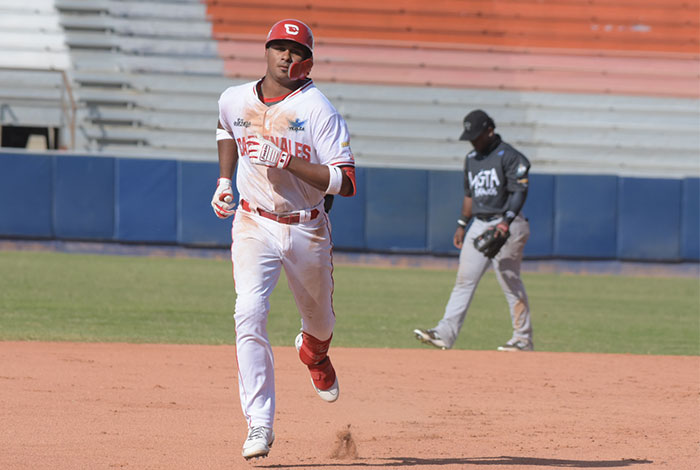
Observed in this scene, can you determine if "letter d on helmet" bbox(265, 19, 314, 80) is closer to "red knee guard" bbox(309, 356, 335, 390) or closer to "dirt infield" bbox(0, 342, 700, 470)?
"red knee guard" bbox(309, 356, 335, 390)

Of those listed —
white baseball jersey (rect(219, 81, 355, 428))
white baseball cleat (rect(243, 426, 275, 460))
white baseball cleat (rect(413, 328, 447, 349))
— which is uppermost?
white baseball jersey (rect(219, 81, 355, 428))

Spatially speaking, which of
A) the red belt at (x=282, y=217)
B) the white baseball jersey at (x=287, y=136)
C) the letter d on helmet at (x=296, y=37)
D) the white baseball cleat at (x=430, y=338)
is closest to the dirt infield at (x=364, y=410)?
the white baseball cleat at (x=430, y=338)

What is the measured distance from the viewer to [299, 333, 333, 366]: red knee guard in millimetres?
5094

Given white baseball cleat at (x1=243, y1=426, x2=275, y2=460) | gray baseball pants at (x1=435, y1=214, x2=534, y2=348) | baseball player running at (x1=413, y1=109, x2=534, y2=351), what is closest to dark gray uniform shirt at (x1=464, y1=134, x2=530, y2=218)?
baseball player running at (x1=413, y1=109, x2=534, y2=351)

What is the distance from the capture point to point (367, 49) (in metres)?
20.6

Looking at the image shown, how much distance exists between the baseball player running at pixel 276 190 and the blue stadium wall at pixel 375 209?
39.7 ft

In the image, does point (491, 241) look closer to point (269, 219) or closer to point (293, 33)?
point (269, 219)

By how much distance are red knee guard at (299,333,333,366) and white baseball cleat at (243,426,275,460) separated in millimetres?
A: 814

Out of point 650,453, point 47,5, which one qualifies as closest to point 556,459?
point 650,453

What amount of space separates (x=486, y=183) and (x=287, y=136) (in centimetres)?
457

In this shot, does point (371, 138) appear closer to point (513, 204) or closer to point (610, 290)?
point (610, 290)

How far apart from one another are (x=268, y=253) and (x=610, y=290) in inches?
440

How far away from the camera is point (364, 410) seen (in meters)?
6.14

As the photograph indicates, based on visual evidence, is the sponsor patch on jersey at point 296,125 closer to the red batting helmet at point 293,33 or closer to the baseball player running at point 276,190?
the baseball player running at point 276,190
